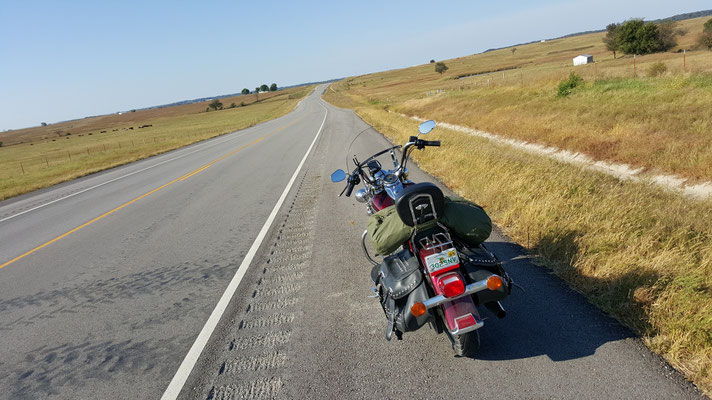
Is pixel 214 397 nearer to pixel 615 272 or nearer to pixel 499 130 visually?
pixel 615 272

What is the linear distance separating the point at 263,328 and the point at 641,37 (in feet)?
195

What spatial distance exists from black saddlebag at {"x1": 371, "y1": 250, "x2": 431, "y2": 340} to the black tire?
321 mm

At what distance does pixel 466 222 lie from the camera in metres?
3.32

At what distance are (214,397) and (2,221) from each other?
11536mm

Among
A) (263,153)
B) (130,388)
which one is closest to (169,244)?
(130,388)

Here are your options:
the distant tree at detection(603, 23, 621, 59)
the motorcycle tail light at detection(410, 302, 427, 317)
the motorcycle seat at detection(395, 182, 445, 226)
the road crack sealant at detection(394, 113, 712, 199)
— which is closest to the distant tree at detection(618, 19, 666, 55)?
the distant tree at detection(603, 23, 621, 59)

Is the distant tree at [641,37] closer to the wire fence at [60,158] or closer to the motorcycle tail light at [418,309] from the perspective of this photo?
the wire fence at [60,158]

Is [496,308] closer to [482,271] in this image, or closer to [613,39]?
[482,271]

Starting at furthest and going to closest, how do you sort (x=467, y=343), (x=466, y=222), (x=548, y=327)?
(x=548, y=327), (x=466, y=222), (x=467, y=343)

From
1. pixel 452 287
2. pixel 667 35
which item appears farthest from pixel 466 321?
pixel 667 35

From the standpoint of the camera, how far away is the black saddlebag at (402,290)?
3.16 meters

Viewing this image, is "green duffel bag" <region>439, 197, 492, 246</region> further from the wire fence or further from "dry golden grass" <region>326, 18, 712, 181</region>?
the wire fence

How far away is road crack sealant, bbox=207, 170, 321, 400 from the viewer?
10.9 ft

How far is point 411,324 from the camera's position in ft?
10.5
